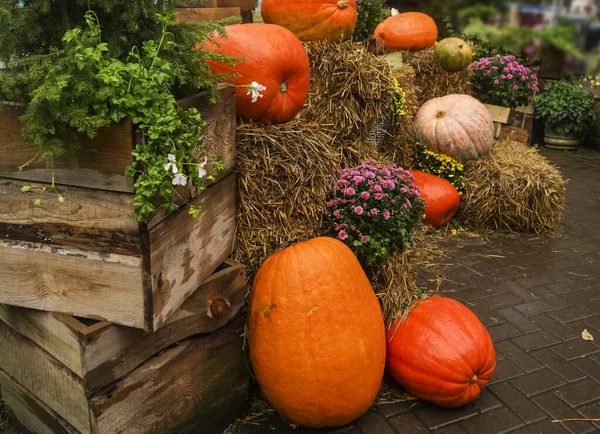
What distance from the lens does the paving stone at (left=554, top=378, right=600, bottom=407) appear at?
2789 millimetres

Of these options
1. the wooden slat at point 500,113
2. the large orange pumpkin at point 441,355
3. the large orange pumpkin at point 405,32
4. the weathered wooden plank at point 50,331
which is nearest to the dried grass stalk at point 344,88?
the large orange pumpkin at point 441,355

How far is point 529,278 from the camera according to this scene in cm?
414

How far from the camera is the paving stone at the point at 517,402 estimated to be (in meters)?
2.66

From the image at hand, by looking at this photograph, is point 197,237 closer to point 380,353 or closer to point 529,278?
point 380,353

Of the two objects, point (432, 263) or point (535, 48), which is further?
point (535, 48)

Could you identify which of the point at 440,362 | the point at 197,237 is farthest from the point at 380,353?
the point at 197,237

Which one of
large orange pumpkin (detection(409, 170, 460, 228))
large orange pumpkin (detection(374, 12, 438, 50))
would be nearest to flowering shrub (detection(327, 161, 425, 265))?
large orange pumpkin (detection(409, 170, 460, 228))

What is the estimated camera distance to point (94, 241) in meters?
1.83

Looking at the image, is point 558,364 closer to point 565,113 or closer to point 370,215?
point 370,215

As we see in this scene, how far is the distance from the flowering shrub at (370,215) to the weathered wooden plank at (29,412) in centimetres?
145

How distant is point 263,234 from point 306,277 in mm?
351

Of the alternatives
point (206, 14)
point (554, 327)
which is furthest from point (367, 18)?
point (554, 327)

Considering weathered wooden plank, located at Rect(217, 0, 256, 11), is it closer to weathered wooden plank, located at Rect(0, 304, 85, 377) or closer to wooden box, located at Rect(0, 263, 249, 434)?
wooden box, located at Rect(0, 263, 249, 434)

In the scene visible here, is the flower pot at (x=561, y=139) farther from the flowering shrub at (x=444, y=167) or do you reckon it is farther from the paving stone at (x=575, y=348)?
the paving stone at (x=575, y=348)
